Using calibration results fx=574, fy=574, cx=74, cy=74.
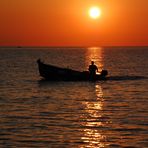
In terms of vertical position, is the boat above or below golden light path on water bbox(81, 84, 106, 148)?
above

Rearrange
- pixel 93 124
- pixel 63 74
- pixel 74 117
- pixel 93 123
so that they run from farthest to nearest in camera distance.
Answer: pixel 63 74
pixel 74 117
pixel 93 123
pixel 93 124

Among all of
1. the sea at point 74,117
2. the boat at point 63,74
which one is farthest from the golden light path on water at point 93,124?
the boat at point 63,74

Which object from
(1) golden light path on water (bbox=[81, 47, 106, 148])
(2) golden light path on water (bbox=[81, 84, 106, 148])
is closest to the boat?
(1) golden light path on water (bbox=[81, 47, 106, 148])

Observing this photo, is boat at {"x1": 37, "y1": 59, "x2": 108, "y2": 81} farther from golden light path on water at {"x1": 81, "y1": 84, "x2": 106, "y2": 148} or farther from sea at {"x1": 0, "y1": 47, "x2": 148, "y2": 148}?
golden light path on water at {"x1": 81, "y1": 84, "x2": 106, "y2": 148}

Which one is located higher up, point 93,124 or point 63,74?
point 63,74

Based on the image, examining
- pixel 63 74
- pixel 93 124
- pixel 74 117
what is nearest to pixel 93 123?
pixel 93 124

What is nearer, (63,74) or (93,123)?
(93,123)

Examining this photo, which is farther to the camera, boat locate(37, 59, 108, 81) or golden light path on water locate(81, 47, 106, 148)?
boat locate(37, 59, 108, 81)

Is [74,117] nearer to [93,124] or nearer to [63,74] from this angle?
[93,124]

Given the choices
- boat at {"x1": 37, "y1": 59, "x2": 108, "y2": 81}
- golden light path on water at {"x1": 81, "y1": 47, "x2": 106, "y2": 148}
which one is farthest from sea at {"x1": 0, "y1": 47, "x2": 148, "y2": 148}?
boat at {"x1": 37, "y1": 59, "x2": 108, "y2": 81}

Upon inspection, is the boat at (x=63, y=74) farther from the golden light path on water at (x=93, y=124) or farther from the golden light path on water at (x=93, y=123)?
the golden light path on water at (x=93, y=124)

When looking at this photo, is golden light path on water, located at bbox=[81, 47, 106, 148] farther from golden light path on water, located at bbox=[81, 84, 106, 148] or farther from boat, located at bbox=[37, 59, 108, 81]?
boat, located at bbox=[37, 59, 108, 81]

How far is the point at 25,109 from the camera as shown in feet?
86.3

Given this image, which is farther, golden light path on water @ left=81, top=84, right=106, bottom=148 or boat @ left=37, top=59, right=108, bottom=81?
boat @ left=37, top=59, right=108, bottom=81
